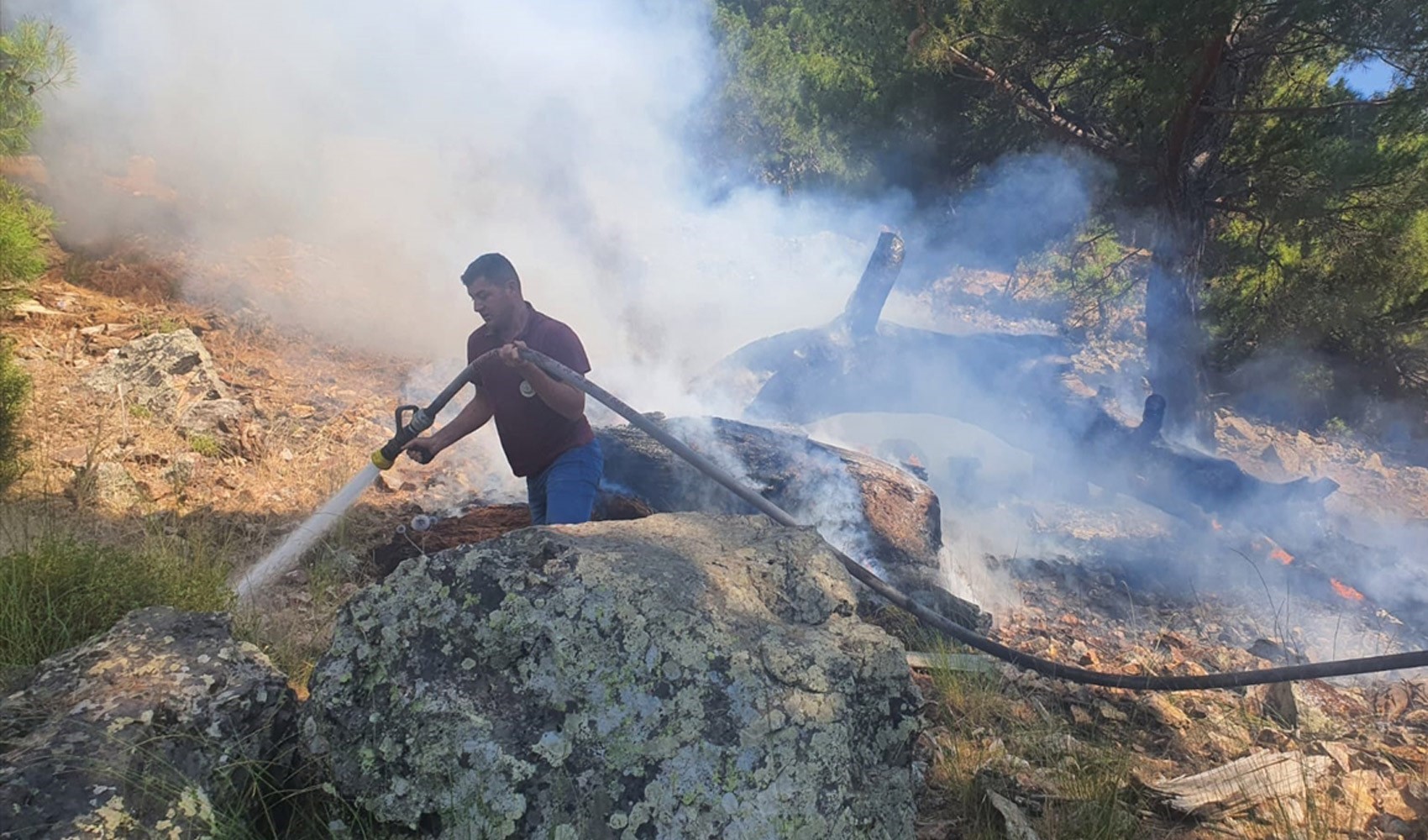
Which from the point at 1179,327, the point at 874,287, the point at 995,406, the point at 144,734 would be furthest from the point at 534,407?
the point at 1179,327

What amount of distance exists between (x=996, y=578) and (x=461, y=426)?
3944 millimetres

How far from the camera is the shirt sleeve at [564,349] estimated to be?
10.9ft

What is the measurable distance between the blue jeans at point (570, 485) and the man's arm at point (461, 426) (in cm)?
36

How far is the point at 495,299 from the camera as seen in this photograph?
3.32 meters

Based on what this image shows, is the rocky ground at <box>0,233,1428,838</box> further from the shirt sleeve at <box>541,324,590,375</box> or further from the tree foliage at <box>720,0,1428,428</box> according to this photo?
the tree foliage at <box>720,0,1428,428</box>

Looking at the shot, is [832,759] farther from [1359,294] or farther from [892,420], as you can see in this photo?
[1359,294]

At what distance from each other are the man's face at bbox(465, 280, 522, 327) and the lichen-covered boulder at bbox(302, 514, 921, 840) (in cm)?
177

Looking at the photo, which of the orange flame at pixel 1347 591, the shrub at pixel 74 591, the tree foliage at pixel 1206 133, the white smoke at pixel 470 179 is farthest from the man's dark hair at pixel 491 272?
the orange flame at pixel 1347 591

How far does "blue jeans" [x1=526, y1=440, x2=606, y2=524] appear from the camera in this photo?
130 inches

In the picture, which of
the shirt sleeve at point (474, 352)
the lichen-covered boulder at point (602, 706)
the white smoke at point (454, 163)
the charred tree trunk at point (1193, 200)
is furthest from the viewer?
the white smoke at point (454, 163)

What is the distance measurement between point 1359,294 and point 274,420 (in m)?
10.0

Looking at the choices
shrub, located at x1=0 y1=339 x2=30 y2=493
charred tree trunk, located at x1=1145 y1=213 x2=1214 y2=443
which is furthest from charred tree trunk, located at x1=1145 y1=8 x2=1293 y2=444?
shrub, located at x1=0 y1=339 x2=30 y2=493

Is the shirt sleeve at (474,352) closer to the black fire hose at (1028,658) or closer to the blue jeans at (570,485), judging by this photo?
the black fire hose at (1028,658)

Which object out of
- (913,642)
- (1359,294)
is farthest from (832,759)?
(1359,294)
